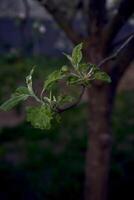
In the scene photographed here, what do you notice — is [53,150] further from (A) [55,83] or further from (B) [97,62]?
(A) [55,83]

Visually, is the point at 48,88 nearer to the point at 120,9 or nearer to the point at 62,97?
the point at 62,97

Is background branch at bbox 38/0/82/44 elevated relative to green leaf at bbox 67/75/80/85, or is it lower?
elevated

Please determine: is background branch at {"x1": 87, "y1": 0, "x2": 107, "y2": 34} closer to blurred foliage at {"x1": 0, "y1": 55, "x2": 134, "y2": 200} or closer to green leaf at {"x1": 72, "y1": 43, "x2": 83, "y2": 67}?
blurred foliage at {"x1": 0, "y1": 55, "x2": 134, "y2": 200}

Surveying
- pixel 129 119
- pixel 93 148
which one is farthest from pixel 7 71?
pixel 93 148

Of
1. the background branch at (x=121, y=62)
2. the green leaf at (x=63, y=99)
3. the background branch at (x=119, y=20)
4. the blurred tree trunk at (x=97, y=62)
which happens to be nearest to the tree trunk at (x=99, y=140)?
the blurred tree trunk at (x=97, y=62)

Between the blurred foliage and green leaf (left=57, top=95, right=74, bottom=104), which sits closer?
green leaf (left=57, top=95, right=74, bottom=104)

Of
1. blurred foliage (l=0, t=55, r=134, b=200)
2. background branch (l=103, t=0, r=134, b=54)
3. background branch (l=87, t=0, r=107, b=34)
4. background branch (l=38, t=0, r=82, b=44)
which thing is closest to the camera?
background branch (l=103, t=0, r=134, b=54)

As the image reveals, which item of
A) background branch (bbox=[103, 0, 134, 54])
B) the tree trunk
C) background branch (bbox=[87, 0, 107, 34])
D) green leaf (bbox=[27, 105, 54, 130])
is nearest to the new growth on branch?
green leaf (bbox=[27, 105, 54, 130])
